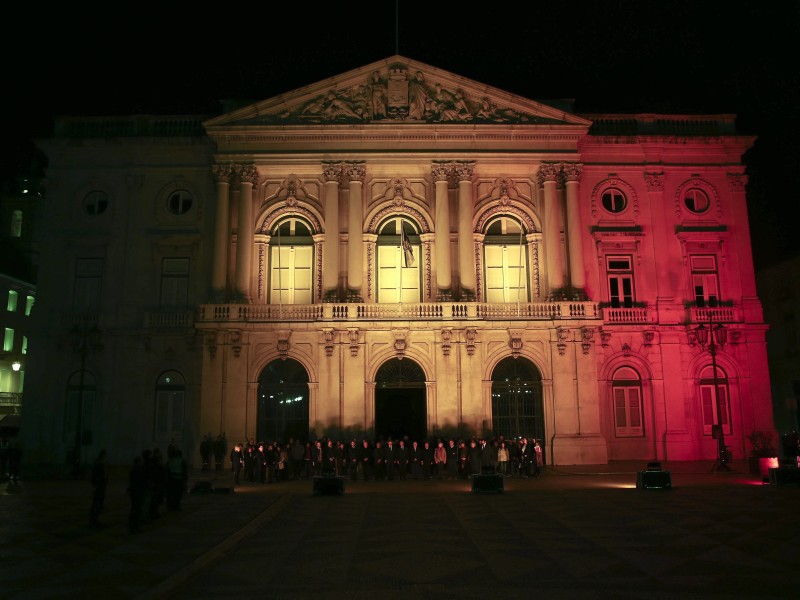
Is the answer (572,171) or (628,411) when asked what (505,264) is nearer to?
(572,171)

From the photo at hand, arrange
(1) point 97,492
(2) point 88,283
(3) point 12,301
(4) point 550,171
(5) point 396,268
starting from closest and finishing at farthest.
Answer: (1) point 97,492, (5) point 396,268, (4) point 550,171, (2) point 88,283, (3) point 12,301

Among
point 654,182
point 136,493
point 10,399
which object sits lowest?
point 136,493

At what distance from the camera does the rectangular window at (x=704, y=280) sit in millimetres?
36719

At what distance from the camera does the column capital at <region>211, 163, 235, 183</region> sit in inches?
1401

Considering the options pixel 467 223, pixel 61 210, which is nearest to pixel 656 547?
pixel 467 223

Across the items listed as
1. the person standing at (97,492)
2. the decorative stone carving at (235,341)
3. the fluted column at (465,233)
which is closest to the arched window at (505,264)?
the fluted column at (465,233)

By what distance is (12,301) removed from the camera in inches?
2066

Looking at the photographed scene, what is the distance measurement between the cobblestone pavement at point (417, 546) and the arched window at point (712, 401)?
42.3ft

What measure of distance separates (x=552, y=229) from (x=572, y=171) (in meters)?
3.23

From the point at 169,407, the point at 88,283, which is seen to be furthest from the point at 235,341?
the point at 88,283

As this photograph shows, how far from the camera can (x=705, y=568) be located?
38.4 feet

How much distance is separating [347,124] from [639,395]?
19.9 m

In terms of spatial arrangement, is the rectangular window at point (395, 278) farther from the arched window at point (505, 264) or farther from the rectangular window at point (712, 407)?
the rectangular window at point (712, 407)

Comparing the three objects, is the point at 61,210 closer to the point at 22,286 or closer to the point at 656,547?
the point at 22,286
